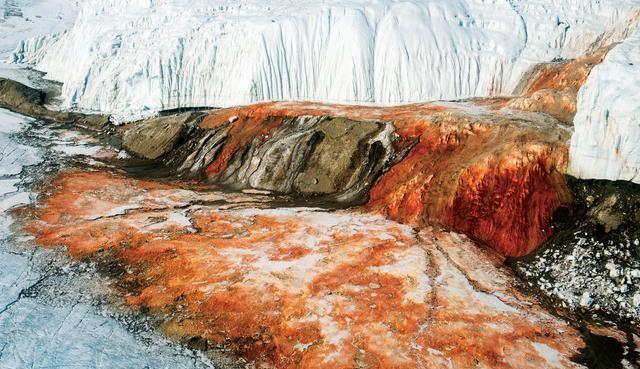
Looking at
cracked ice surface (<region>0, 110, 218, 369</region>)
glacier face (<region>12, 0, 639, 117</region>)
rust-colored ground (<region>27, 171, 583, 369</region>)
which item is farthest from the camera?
glacier face (<region>12, 0, 639, 117</region>)

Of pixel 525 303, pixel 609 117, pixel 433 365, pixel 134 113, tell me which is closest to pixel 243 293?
pixel 433 365

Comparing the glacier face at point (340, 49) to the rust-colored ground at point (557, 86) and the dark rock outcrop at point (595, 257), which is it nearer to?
the rust-colored ground at point (557, 86)

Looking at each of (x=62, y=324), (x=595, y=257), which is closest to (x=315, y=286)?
(x=62, y=324)

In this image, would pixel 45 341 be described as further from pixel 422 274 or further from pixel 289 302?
pixel 422 274

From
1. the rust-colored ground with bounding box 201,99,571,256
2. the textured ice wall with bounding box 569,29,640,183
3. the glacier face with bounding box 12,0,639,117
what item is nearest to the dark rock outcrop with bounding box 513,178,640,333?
the textured ice wall with bounding box 569,29,640,183

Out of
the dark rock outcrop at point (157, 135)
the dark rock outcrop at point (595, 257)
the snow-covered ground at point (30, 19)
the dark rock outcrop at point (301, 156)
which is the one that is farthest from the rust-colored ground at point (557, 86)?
the snow-covered ground at point (30, 19)

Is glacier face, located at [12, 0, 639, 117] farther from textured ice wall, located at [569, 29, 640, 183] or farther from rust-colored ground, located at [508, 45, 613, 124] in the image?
textured ice wall, located at [569, 29, 640, 183]
